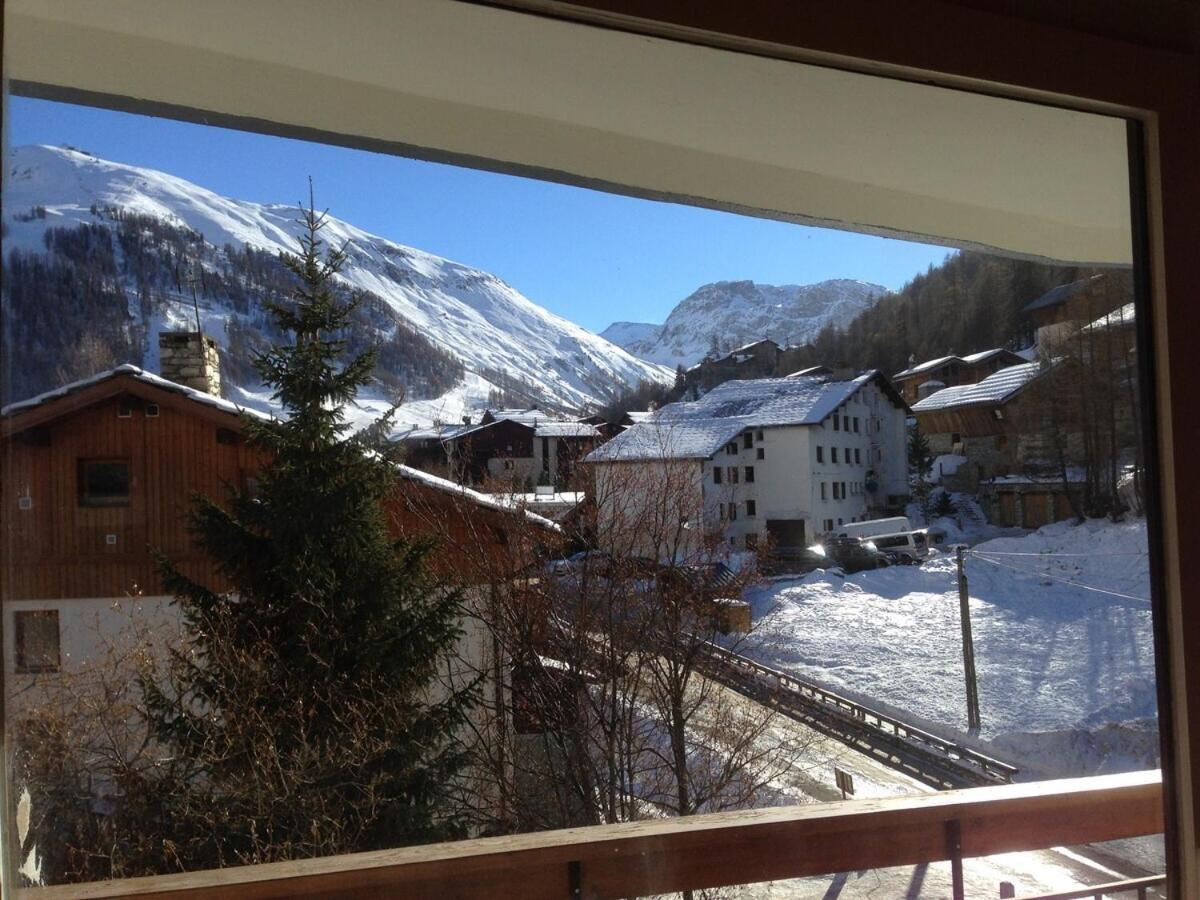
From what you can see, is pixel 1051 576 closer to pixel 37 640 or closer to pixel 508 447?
pixel 508 447

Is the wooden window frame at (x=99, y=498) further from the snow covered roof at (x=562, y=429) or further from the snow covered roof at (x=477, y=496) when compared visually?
→ the snow covered roof at (x=562, y=429)

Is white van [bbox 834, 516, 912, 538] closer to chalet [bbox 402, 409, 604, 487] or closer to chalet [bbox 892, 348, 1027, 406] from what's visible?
chalet [bbox 892, 348, 1027, 406]

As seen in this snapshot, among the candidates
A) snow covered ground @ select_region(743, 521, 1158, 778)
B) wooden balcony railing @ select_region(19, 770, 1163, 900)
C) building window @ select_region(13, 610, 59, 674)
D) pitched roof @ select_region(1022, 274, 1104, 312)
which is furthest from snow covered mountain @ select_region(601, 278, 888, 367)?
building window @ select_region(13, 610, 59, 674)

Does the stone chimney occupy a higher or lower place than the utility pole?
higher

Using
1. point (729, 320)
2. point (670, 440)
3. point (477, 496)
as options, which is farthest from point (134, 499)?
point (729, 320)

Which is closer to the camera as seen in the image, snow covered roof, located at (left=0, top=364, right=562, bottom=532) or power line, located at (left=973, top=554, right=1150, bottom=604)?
snow covered roof, located at (left=0, top=364, right=562, bottom=532)

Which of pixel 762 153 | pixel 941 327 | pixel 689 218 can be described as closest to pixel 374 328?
pixel 689 218
